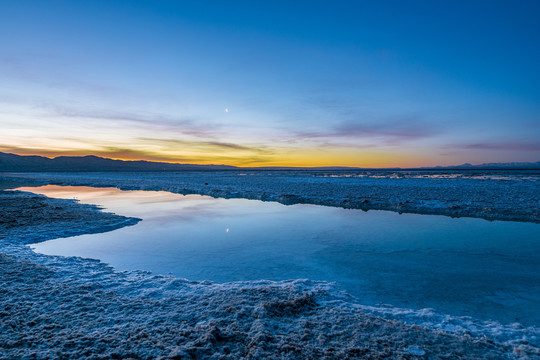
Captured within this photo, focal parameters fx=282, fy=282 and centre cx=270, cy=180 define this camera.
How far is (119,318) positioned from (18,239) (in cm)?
839

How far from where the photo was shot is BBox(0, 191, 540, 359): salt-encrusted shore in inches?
153

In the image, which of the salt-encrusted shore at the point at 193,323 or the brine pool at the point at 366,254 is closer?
the salt-encrusted shore at the point at 193,323

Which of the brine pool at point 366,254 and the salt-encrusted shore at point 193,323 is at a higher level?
the salt-encrusted shore at point 193,323

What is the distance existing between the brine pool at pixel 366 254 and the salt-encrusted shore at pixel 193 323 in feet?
3.45

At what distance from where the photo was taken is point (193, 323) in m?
4.68

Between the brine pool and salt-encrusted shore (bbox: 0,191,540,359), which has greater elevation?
salt-encrusted shore (bbox: 0,191,540,359)

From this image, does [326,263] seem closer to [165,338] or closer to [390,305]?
[390,305]

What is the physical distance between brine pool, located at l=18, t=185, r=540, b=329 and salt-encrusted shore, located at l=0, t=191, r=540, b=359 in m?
1.05

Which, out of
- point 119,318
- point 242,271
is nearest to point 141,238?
point 242,271

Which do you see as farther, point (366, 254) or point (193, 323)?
point (366, 254)

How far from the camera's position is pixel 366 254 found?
8.85m

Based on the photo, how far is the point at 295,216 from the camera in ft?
51.3

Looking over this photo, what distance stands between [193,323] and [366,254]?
599cm

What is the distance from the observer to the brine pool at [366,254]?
5961 millimetres
